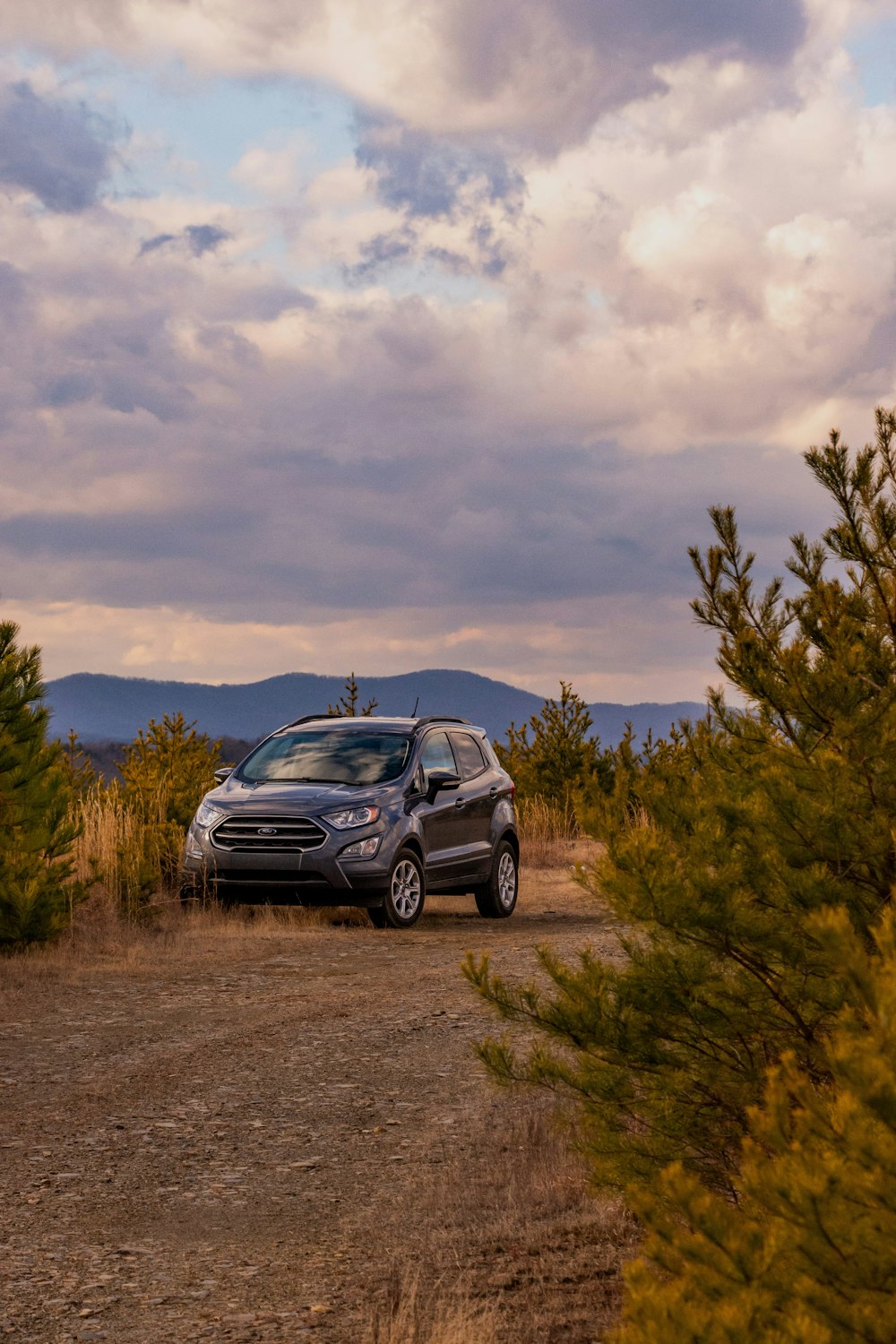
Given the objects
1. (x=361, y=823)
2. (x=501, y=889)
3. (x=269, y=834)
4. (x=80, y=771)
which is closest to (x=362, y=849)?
(x=361, y=823)

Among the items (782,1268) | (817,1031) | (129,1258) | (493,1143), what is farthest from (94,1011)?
(782,1268)

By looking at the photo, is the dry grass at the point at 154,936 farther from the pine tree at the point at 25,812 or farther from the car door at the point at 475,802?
the car door at the point at 475,802

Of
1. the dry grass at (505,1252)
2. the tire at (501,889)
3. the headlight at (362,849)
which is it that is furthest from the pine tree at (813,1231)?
the tire at (501,889)

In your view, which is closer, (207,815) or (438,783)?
(207,815)

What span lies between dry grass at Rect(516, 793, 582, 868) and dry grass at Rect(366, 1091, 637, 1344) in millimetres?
15557

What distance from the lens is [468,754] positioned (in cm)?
1568

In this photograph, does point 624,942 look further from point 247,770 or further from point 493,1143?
point 247,770

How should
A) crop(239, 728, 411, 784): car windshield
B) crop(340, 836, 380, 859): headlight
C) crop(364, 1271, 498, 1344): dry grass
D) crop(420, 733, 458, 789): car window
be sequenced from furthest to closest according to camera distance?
crop(420, 733, 458, 789): car window, crop(239, 728, 411, 784): car windshield, crop(340, 836, 380, 859): headlight, crop(364, 1271, 498, 1344): dry grass

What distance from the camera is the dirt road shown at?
442 centimetres

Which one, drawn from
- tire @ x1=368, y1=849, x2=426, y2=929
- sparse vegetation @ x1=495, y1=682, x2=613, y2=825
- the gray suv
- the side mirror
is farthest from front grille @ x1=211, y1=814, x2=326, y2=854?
sparse vegetation @ x1=495, y1=682, x2=613, y2=825

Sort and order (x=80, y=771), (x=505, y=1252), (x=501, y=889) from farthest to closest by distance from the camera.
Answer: (x=80, y=771)
(x=501, y=889)
(x=505, y=1252)

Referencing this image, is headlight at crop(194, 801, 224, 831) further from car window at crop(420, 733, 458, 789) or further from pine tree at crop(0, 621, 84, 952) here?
car window at crop(420, 733, 458, 789)

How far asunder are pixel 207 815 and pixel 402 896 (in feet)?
7.06

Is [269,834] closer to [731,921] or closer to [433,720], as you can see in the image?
[433,720]
